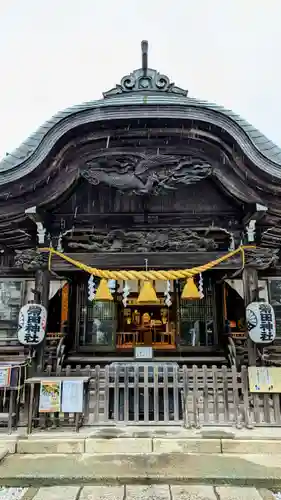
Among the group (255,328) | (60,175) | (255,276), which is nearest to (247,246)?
(255,276)

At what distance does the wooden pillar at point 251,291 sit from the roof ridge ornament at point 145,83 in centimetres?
532

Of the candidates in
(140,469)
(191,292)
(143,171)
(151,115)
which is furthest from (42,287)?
(151,115)

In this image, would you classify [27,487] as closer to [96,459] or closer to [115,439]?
[96,459]

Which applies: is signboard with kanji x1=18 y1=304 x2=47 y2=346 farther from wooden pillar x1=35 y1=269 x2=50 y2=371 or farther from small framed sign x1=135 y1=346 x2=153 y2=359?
small framed sign x1=135 y1=346 x2=153 y2=359

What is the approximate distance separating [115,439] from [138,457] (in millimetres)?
499

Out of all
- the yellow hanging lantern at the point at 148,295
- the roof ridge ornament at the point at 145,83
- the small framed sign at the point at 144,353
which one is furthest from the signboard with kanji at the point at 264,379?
the roof ridge ornament at the point at 145,83

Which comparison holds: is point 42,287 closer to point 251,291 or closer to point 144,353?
point 144,353

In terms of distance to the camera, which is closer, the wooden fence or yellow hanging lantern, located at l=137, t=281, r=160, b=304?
the wooden fence

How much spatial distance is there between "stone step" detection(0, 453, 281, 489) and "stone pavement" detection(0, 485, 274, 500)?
85 millimetres

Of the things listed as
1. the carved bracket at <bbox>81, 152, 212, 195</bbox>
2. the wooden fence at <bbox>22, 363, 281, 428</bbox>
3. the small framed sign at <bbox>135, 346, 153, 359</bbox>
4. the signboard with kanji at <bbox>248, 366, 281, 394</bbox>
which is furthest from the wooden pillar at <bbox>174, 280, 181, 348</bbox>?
the carved bracket at <bbox>81, 152, 212, 195</bbox>

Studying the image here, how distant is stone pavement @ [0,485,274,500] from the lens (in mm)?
3988

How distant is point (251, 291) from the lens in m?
7.01

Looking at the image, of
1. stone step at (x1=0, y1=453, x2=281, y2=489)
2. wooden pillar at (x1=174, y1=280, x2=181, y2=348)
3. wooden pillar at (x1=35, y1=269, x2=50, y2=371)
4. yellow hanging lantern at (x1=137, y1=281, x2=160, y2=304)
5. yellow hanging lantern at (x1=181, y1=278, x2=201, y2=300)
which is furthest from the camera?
wooden pillar at (x1=174, y1=280, x2=181, y2=348)

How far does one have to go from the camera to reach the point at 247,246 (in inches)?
280
